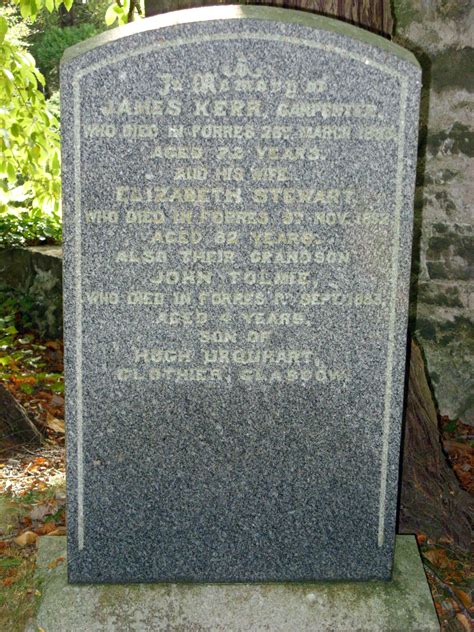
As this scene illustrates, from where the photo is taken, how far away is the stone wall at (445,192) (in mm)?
5703

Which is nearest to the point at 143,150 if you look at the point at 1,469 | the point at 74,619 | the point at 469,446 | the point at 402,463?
the point at 74,619

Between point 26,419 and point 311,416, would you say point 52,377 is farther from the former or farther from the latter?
point 311,416

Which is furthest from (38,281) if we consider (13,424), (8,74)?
(13,424)

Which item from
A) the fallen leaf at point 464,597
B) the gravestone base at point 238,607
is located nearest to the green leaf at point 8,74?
the gravestone base at point 238,607

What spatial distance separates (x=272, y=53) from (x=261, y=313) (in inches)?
34.8

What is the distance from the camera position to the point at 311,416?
3.15m

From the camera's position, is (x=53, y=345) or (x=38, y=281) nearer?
(x=53, y=345)

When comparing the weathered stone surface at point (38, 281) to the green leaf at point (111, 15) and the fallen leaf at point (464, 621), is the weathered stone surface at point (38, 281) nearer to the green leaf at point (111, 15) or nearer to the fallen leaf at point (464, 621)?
the green leaf at point (111, 15)

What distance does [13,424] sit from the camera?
5.30 meters

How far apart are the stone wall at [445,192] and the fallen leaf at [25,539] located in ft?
10.5

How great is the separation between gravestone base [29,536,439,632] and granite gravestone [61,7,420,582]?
7 cm

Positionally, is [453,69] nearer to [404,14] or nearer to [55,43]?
[404,14]

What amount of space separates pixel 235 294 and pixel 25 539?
1759mm

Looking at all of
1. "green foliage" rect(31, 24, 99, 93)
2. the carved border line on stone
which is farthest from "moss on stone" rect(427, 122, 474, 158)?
"green foliage" rect(31, 24, 99, 93)
